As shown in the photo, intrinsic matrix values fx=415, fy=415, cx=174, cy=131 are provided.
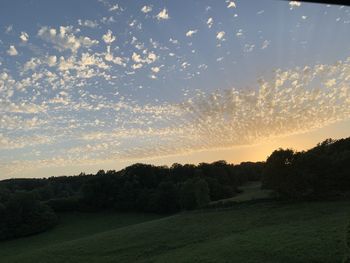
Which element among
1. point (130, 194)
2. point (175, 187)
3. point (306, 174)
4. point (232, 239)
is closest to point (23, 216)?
point (130, 194)

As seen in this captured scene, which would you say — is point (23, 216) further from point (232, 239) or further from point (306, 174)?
point (232, 239)

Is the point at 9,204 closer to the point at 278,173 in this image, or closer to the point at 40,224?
the point at 40,224

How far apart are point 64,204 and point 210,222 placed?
183 ft

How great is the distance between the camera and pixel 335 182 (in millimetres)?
67625

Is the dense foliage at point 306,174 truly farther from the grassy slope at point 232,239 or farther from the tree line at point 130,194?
the tree line at point 130,194

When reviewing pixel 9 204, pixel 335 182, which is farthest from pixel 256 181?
pixel 9 204

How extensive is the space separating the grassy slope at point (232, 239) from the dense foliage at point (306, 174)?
4136 mm

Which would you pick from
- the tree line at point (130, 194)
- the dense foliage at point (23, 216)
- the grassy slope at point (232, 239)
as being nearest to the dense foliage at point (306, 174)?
the grassy slope at point (232, 239)

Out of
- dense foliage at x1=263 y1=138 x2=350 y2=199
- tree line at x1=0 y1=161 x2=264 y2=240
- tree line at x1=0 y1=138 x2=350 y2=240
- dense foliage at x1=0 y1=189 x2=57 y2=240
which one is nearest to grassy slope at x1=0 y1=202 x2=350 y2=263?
dense foliage at x1=263 y1=138 x2=350 y2=199

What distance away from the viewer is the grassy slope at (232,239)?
36.6 m

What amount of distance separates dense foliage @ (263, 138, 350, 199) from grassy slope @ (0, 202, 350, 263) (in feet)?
13.6

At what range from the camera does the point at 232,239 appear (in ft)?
146

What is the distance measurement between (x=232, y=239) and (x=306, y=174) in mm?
26279

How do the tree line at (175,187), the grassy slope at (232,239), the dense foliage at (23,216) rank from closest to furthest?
1. the grassy slope at (232,239)
2. the tree line at (175,187)
3. the dense foliage at (23,216)
